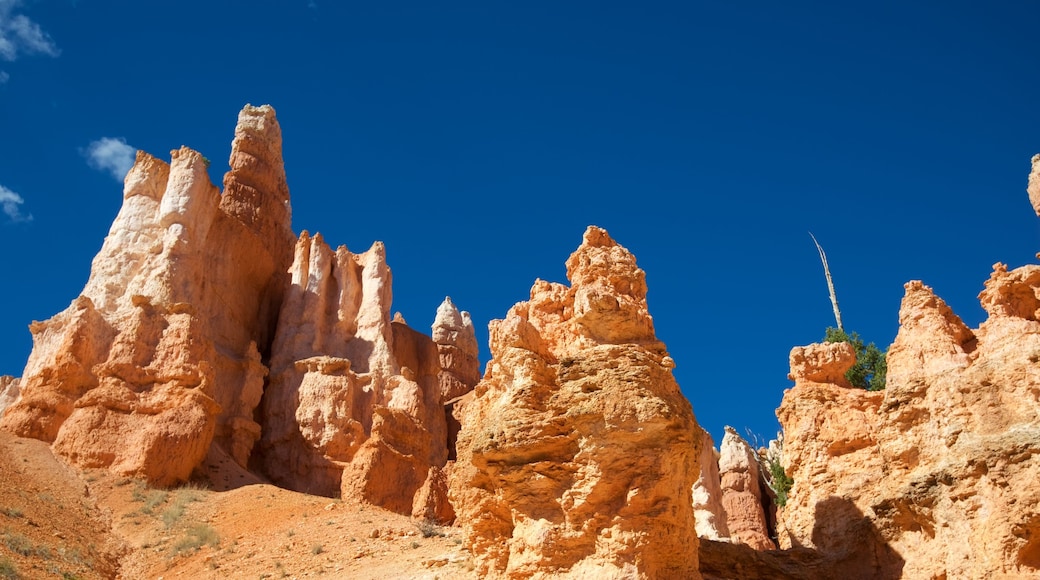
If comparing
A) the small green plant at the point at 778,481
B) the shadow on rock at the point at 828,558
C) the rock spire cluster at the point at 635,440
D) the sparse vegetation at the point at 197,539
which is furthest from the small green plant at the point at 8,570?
the small green plant at the point at 778,481

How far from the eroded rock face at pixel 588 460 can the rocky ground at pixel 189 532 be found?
7.26 ft

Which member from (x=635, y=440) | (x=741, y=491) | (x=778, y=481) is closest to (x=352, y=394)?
(x=741, y=491)

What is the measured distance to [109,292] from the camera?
29766 millimetres

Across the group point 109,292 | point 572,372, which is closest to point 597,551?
point 572,372

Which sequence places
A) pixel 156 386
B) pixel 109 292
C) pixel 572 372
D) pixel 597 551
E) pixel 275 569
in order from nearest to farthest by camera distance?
pixel 597 551, pixel 572 372, pixel 275 569, pixel 156 386, pixel 109 292

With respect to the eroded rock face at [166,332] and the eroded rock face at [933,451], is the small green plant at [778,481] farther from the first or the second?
the eroded rock face at [166,332]

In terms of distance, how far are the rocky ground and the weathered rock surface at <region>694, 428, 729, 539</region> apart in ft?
28.1

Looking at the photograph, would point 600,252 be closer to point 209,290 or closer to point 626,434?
point 626,434

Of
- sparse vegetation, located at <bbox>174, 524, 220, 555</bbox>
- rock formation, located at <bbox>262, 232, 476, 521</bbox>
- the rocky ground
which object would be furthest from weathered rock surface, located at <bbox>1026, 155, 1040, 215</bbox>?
sparse vegetation, located at <bbox>174, 524, 220, 555</bbox>

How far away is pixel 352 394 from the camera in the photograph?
106ft

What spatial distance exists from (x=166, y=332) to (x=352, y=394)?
7.14 meters

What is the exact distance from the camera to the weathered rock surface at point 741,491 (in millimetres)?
27406

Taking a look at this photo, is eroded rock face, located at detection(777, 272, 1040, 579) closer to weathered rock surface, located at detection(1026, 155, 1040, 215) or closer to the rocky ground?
weathered rock surface, located at detection(1026, 155, 1040, 215)

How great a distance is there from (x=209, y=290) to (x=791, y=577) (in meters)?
25.3
